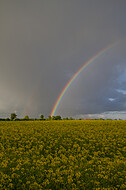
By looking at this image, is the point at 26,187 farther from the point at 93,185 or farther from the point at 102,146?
the point at 102,146

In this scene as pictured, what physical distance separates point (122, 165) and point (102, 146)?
6.13 metres

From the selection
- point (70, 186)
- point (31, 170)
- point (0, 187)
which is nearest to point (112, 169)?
point (70, 186)

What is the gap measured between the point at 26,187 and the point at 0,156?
200 inches

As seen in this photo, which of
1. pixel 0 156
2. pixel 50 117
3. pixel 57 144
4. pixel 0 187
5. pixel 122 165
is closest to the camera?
pixel 0 187

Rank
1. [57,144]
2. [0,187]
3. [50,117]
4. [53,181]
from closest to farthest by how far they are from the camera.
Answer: [0,187], [53,181], [57,144], [50,117]

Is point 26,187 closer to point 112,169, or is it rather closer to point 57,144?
point 112,169

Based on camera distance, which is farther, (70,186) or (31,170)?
(31,170)

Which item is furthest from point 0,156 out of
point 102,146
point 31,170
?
point 102,146

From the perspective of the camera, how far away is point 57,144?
49.1 feet

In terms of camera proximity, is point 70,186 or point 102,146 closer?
point 70,186

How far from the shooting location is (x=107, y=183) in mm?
7039

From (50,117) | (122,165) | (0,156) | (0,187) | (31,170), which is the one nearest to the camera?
(0,187)

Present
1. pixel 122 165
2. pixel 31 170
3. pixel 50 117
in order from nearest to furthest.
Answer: pixel 31 170, pixel 122 165, pixel 50 117

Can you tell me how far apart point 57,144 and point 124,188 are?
9.07 meters
